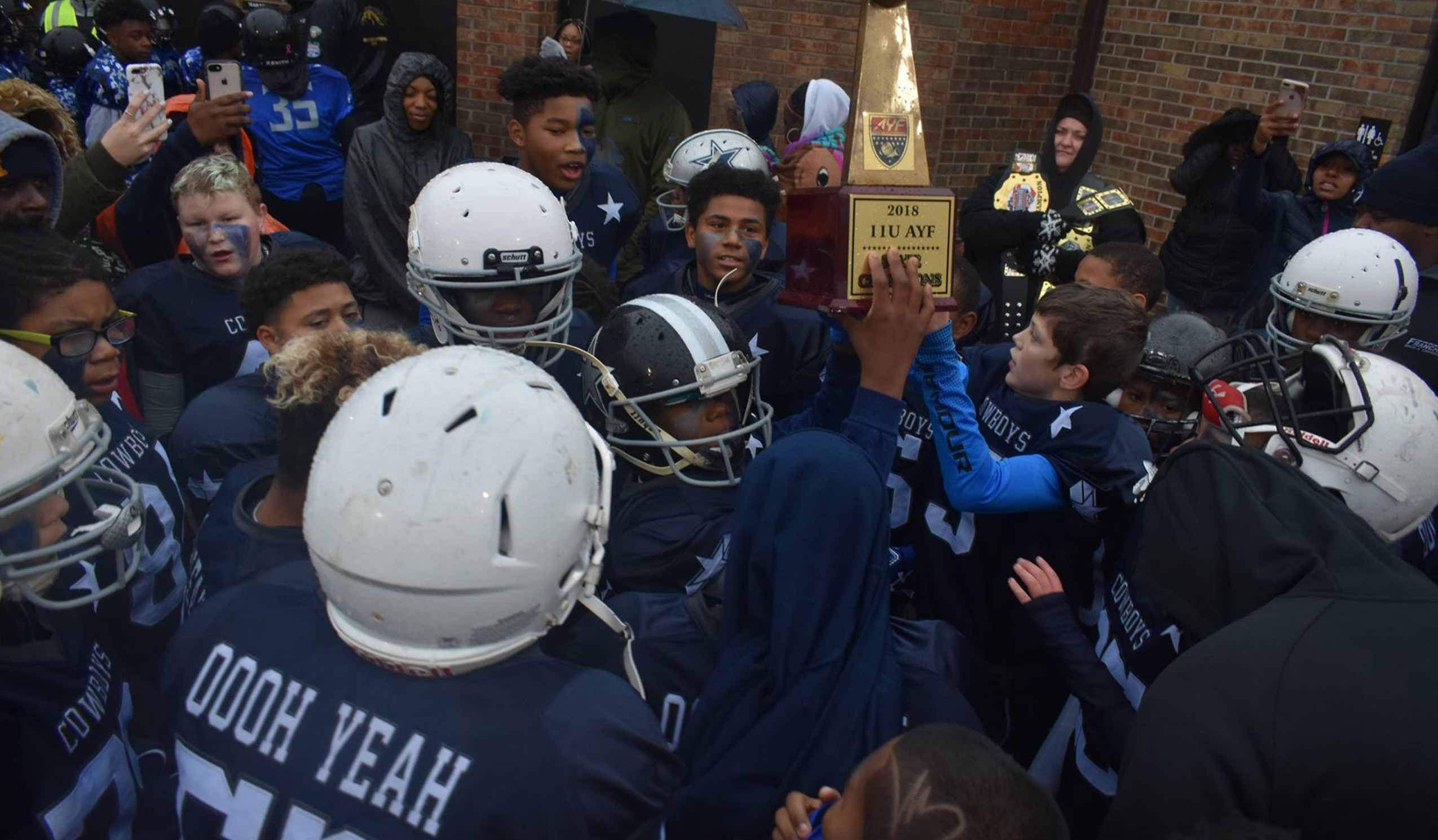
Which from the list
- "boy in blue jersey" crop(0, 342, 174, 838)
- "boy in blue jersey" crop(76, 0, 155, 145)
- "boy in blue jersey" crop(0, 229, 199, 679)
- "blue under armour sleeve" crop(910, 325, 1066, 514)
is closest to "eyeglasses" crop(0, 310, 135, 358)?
"boy in blue jersey" crop(0, 229, 199, 679)

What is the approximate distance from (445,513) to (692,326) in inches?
48.5

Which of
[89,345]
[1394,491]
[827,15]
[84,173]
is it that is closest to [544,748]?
[1394,491]

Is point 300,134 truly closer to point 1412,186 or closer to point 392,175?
point 392,175

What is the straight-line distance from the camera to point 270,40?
5.06 metres

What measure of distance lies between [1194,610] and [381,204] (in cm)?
420

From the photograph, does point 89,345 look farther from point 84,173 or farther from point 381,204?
point 381,204

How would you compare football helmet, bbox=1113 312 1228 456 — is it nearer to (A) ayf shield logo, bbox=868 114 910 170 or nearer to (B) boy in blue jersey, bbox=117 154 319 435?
(A) ayf shield logo, bbox=868 114 910 170

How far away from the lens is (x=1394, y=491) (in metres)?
1.96

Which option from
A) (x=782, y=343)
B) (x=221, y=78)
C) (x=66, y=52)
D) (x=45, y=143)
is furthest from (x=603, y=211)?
(x=66, y=52)

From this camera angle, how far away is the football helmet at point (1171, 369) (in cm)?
336

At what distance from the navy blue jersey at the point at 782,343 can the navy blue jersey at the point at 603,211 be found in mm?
1056

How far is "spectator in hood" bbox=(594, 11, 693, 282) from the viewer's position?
6031mm

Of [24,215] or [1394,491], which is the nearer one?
[1394,491]

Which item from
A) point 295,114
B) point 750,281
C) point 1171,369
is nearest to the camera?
point 1171,369
